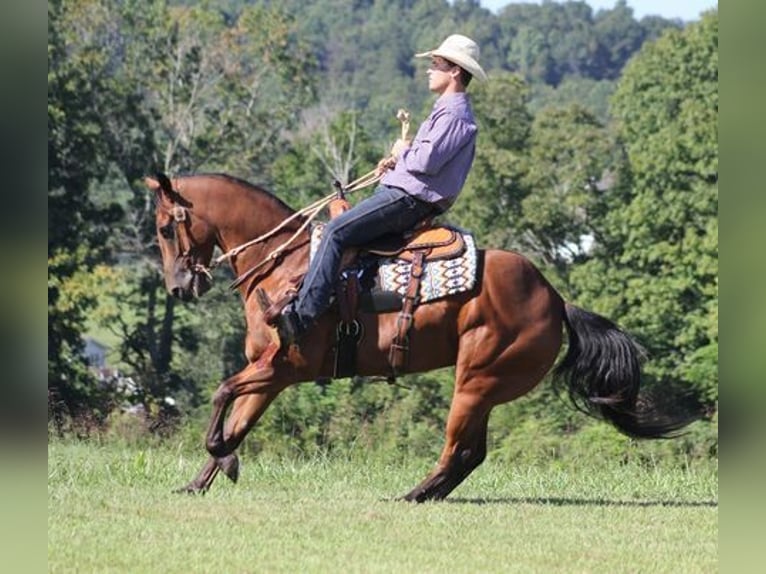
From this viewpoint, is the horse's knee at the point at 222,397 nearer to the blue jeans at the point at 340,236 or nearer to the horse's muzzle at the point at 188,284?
the blue jeans at the point at 340,236

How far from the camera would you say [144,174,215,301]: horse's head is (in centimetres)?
972

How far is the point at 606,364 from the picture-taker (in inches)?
384

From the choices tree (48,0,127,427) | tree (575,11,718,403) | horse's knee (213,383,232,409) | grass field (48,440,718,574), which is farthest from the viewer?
tree (575,11,718,403)

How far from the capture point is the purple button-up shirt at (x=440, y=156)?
29.7 feet

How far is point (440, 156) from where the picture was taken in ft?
29.8

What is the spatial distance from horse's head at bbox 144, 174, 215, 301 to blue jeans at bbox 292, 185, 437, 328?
97 centimetres

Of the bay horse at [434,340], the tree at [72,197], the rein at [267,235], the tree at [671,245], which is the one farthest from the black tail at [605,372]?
the tree at [671,245]

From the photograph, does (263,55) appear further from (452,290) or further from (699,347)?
(452,290)

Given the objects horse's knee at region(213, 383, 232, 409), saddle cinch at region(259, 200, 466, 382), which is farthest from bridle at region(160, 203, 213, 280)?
horse's knee at region(213, 383, 232, 409)

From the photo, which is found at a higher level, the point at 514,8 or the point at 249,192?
the point at 514,8

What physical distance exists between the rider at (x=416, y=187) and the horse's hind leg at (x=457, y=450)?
43.2 inches

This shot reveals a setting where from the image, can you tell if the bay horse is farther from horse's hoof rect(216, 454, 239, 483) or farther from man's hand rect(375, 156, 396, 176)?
man's hand rect(375, 156, 396, 176)
